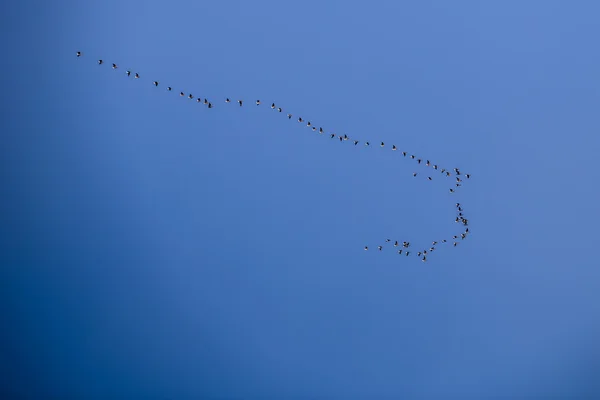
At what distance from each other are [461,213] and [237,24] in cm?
210

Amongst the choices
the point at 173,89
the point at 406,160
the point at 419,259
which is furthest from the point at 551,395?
the point at 173,89

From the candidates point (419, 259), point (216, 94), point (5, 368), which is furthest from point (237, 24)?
point (5, 368)

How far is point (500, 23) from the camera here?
378 cm

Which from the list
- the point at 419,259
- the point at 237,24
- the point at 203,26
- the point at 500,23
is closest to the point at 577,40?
the point at 500,23

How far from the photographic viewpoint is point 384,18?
3.79 m

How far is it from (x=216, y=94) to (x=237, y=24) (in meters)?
0.52

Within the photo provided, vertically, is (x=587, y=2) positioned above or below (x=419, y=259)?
above

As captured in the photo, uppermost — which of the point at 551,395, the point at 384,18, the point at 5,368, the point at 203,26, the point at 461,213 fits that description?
the point at 384,18

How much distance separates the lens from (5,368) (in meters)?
3.87

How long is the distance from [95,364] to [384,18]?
10.7ft

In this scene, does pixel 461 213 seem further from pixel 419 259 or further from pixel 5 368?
pixel 5 368

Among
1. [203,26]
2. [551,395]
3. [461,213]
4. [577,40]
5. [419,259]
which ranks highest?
[577,40]

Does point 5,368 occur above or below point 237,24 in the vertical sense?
below

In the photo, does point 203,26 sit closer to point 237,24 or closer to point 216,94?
point 237,24
